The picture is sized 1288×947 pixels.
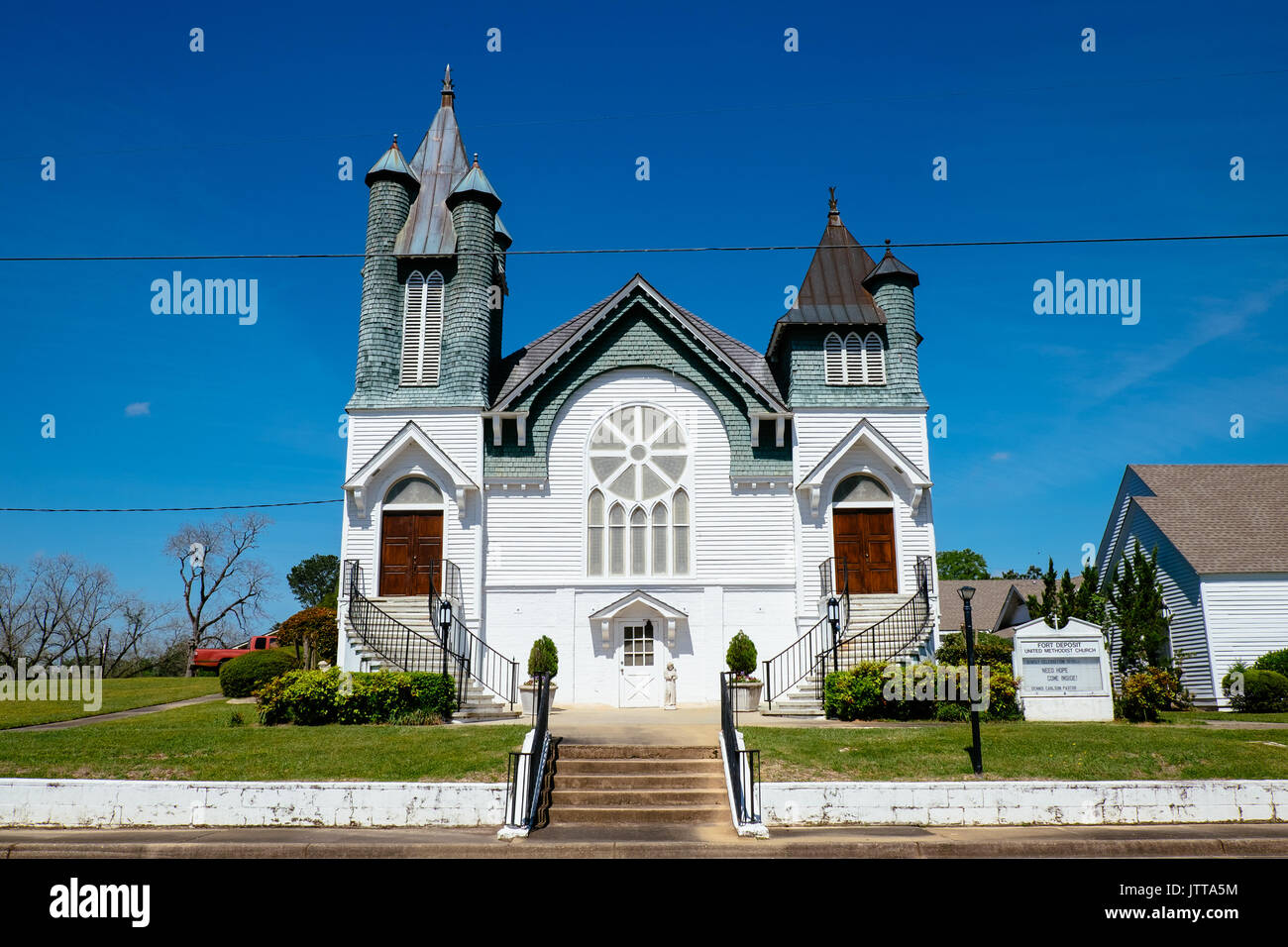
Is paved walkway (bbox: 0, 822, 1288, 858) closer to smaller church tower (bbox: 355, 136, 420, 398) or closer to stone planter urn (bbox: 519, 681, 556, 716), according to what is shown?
stone planter urn (bbox: 519, 681, 556, 716)

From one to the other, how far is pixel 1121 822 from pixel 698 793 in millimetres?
5481

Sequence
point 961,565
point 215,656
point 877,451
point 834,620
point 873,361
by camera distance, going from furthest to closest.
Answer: point 961,565 < point 215,656 < point 873,361 < point 877,451 < point 834,620

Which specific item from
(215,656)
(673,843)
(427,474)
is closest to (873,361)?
(427,474)

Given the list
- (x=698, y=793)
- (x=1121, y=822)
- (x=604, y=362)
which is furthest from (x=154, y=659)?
(x=1121, y=822)

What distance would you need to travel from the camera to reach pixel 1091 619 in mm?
26188

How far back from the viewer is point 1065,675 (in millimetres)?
17344

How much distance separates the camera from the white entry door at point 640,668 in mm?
22438

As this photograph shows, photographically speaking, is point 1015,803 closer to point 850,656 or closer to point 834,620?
point 834,620

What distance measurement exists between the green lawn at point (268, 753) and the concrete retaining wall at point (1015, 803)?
4272 millimetres

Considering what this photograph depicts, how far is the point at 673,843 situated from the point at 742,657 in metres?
11.3

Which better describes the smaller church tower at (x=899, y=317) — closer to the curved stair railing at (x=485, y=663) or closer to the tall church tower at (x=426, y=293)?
the tall church tower at (x=426, y=293)

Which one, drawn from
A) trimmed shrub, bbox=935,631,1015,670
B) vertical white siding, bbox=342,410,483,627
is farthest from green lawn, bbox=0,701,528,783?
trimmed shrub, bbox=935,631,1015,670

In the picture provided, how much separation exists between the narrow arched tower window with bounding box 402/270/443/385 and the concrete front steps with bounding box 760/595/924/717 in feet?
40.0
